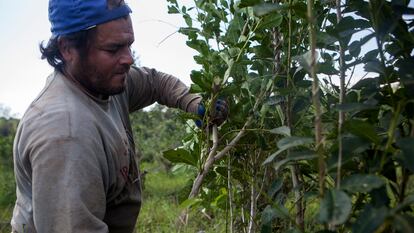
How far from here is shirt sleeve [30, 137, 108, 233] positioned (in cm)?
151

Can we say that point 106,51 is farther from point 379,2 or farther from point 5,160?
point 5,160

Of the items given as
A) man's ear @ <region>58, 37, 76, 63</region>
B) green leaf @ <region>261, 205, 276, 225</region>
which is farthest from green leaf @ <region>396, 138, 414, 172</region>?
man's ear @ <region>58, 37, 76, 63</region>

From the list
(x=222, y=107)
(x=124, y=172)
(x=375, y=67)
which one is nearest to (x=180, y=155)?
(x=222, y=107)

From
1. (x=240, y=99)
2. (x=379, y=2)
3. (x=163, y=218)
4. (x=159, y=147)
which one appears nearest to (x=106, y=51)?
(x=240, y=99)

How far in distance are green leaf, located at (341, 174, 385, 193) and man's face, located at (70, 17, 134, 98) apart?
123cm

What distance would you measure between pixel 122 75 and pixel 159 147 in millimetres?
7324

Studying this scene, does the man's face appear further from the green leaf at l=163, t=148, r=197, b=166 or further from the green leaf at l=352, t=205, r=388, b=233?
the green leaf at l=352, t=205, r=388, b=233

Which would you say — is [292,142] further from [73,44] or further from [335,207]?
[73,44]

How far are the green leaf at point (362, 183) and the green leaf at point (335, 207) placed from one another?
0.03 meters

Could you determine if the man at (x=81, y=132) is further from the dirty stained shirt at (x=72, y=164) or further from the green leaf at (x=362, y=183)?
the green leaf at (x=362, y=183)

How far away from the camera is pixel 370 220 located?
2.56 feet

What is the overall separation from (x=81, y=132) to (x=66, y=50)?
0.49 meters

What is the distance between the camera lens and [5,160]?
7719mm

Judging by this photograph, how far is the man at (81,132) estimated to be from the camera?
1529 millimetres
